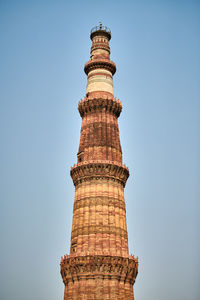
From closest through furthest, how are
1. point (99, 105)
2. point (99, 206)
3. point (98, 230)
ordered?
1. point (98, 230)
2. point (99, 206)
3. point (99, 105)

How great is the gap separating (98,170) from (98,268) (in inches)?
386

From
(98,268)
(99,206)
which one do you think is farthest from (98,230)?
(98,268)

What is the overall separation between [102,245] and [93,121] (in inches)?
562

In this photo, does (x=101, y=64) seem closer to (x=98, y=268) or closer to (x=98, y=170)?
(x=98, y=170)

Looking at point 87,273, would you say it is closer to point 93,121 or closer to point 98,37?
point 93,121

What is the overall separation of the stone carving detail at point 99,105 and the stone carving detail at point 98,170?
739 cm

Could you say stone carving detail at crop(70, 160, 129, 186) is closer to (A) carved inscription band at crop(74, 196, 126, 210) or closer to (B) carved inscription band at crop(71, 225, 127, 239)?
(A) carved inscription band at crop(74, 196, 126, 210)

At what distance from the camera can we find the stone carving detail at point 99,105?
41.7m

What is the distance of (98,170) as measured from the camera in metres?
37.1

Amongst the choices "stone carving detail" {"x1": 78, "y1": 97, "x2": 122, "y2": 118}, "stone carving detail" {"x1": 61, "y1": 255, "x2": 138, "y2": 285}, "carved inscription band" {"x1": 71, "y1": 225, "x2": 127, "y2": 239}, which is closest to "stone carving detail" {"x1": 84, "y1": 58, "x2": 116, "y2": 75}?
"stone carving detail" {"x1": 78, "y1": 97, "x2": 122, "y2": 118}

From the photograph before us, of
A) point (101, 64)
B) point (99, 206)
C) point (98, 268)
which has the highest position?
point (101, 64)

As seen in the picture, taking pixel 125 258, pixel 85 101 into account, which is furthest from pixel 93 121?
pixel 125 258

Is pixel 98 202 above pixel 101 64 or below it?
below

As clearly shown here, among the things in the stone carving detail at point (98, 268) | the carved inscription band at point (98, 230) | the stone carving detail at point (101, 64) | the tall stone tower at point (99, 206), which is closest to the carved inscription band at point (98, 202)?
the tall stone tower at point (99, 206)
